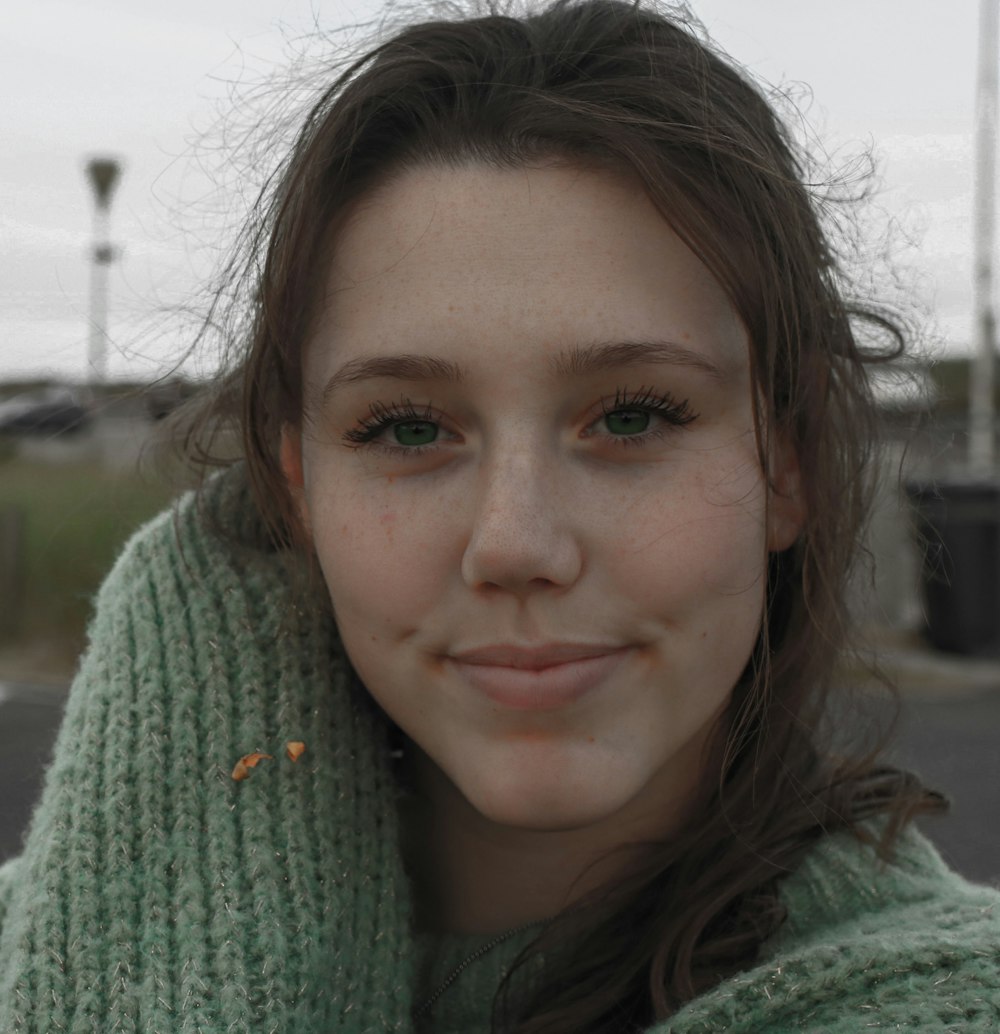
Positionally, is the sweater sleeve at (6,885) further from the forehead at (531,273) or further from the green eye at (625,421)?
the green eye at (625,421)

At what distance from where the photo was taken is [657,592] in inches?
Result: 64.7

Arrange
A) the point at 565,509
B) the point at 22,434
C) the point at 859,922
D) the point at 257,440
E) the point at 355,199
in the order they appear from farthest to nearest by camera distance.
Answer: the point at 22,434 < the point at 257,440 < the point at 355,199 < the point at 859,922 < the point at 565,509

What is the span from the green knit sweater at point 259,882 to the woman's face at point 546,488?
0.24 meters

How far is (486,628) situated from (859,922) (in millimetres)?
627

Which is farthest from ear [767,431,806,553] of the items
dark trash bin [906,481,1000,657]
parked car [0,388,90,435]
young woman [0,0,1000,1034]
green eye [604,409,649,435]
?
dark trash bin [906,481,1000,657]

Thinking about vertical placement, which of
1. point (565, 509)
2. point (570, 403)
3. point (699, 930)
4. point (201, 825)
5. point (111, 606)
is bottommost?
point (699, 930)

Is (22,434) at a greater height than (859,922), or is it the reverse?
(22,434)

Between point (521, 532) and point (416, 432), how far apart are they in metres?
0.26

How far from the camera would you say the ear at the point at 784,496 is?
1.84 meters

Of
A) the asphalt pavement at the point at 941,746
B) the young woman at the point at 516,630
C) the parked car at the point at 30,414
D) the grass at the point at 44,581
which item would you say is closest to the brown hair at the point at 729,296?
the young woman at the point at 516,630

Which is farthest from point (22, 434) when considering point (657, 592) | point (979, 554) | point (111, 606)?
point (657, 592)

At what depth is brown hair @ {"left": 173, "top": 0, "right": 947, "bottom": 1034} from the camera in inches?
69.1

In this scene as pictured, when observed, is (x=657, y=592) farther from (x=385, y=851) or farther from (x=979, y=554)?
(x=979, y=554)

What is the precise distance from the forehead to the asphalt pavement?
3.60m
